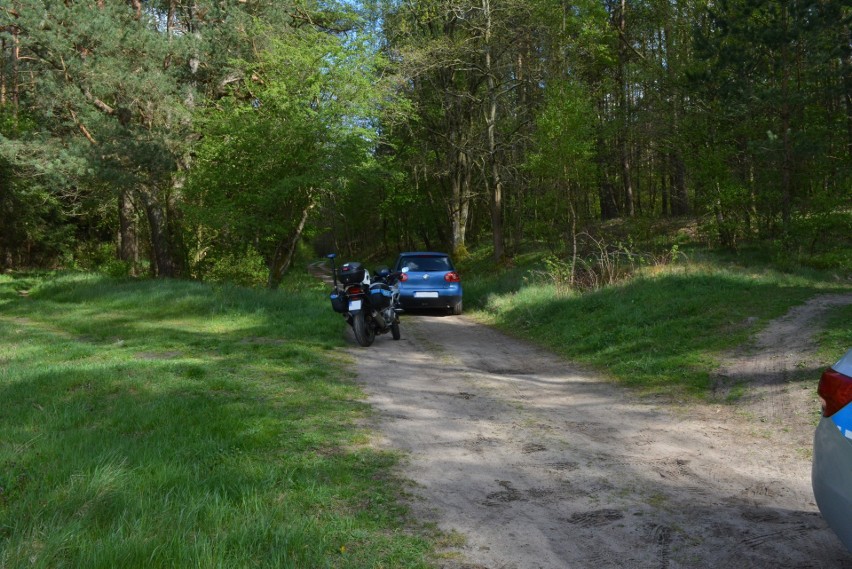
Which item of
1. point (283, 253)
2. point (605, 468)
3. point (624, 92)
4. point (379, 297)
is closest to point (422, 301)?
point (379, 297)

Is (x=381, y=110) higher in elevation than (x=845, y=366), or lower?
higher

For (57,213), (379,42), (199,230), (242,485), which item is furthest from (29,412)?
(57,213)

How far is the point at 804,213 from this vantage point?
17547 millimetres

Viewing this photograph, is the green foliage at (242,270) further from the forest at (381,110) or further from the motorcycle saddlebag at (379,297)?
the motorcycle saddlebag at (379,297)

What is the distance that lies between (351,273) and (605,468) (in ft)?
23.5

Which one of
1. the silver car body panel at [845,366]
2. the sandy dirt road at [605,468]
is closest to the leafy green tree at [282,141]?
the sandy dirt road at [605,468]

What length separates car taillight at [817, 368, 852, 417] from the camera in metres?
3.02

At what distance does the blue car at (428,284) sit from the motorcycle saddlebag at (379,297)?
4.74 metres

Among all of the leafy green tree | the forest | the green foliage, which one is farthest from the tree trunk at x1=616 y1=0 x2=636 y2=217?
the green foliage

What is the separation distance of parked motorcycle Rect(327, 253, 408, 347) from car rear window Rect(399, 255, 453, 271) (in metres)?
4.99

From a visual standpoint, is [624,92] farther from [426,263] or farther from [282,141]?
[426,263]

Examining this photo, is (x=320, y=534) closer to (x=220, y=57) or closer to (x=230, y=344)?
(x=230, y=344)

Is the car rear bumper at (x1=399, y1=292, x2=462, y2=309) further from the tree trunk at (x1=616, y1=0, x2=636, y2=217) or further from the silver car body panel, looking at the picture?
the tree trunk at (x1=616, y1=0, x2=636, y2=217)

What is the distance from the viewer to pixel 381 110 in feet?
82.4
